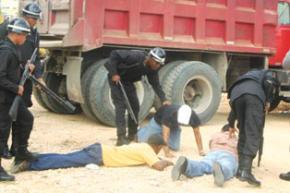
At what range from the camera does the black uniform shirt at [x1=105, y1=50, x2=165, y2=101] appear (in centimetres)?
878

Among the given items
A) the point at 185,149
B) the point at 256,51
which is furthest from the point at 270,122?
the point at 185,149

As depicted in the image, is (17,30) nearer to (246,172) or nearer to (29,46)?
(29,46)

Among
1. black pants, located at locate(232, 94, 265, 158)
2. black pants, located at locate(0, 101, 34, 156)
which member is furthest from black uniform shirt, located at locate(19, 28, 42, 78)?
black pants, located at locate(232, 94, 265, 158)

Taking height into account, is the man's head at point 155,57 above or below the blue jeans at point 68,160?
above

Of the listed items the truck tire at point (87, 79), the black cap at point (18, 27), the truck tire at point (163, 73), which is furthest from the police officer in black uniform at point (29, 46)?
the truck tire at point (163, 73)

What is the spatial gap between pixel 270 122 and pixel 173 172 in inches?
265

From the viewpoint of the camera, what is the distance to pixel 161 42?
36.8 feet

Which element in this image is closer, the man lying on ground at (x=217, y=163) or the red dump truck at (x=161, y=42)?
the man lying on ground at (x=217, y=163)

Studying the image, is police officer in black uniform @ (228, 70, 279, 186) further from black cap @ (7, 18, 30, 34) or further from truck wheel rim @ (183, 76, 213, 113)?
truck wheel rim @ (183, 76, 213, 113)

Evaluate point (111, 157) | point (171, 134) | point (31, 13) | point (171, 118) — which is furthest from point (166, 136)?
point (31, 13)

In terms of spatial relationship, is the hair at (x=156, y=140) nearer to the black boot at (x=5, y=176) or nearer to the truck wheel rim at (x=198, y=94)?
the black boot at (x=5, y=176)

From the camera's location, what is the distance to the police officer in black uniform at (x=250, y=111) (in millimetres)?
6820

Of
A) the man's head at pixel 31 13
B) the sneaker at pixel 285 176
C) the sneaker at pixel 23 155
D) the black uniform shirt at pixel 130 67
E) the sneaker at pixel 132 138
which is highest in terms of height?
the man's head at pixel 31 13

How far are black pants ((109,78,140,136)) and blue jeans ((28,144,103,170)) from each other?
1540mm
